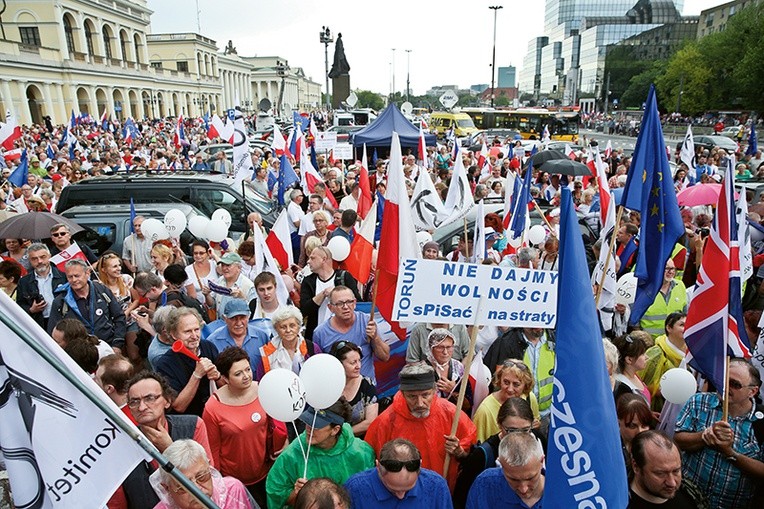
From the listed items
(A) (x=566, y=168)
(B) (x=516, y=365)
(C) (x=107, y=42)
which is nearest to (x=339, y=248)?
(B) (x=516, y=365)

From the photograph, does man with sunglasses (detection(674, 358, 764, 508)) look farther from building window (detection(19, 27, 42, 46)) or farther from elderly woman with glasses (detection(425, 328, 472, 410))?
building window (detection(19, 27, 42, 46))

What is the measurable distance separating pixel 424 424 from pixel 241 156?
9.98m

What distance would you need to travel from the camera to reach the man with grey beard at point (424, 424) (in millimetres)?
3199

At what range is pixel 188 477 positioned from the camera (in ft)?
8.14

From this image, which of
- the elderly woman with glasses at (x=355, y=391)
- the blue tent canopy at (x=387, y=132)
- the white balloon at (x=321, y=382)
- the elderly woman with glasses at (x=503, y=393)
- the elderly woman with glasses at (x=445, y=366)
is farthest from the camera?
the blue tent canopy at (x=387, y=132)

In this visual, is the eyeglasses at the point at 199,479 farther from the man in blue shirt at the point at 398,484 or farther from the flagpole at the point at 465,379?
the flagpole at the point at 465,379

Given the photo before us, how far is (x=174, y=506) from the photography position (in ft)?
8.29

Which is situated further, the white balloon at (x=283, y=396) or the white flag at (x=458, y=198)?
the white flag at (x=458, y=198)

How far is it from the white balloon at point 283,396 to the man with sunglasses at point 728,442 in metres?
2.34

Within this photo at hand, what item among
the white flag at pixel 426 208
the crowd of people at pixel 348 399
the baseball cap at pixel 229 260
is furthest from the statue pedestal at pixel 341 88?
the baseball cap at pixel 229 260

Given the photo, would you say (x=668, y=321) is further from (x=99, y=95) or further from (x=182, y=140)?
(x=99, y=95)

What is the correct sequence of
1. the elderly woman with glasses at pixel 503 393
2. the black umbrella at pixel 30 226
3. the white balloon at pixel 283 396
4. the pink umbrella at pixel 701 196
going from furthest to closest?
the pink umbrella at pixel 701 196, the black umbrella at pixel 30 226, the elderly woman with glasses at pixel 503 393, the white balloon at pixel 283 396

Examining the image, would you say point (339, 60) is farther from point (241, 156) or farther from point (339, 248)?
point (339, 248)

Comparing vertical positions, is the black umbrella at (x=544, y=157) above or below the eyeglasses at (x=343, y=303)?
above
